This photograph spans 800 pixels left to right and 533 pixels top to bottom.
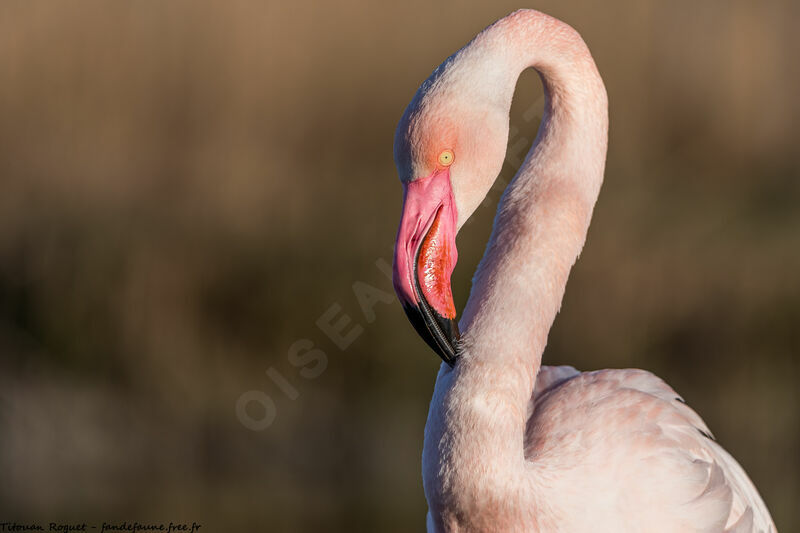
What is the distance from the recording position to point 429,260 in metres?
2.14

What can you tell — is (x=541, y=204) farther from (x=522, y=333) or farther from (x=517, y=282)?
(x=522, y=333)

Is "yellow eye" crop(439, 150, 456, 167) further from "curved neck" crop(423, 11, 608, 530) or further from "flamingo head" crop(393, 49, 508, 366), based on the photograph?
"curved neck" crop(423, 11, 608, 530)

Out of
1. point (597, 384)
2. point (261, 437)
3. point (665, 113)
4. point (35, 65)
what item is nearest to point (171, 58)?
point (35, 65)

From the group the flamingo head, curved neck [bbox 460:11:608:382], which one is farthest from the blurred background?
the flamingo head

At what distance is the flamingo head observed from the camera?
210 centimetres

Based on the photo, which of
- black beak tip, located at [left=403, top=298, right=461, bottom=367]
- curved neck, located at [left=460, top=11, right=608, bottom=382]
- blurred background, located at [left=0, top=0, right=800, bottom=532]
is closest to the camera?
black beak tip, located at [left=403, top=298, right=461, bottom=367]

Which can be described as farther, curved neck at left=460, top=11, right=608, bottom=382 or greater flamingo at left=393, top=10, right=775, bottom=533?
curved neck at left=460, top=11, right=608, bottom=382

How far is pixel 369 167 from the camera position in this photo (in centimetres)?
586

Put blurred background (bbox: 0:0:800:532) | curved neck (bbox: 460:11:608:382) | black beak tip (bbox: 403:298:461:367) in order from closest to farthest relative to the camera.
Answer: black beak tip (bbox: 403:298:461:367)
curved neck (bbox: 460:11:608:382)
blurred background (bbox: 0:0:800:532)

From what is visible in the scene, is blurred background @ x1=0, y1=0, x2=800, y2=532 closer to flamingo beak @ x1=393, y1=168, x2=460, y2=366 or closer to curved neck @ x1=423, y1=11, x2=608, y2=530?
curved neck @ x1=423, y1=11, x2=608, y2=530

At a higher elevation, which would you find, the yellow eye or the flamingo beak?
the yellow eye

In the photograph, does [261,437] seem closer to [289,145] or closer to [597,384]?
[289,145]

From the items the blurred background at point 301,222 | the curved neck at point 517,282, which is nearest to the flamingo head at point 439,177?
the curved neck at point 517,282

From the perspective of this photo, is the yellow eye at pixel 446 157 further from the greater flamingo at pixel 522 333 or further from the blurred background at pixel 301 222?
the blurred background at pixel 301 222
